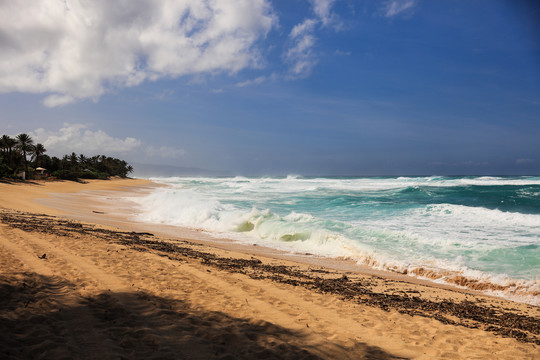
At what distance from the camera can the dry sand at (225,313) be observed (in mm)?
4160

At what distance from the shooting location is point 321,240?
1430cm

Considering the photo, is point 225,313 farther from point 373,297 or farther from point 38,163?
point 38,163

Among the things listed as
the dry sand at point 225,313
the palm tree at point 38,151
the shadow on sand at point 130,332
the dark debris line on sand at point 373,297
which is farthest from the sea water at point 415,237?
the palm tree at point 38,151

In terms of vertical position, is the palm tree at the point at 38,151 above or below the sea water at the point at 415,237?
above

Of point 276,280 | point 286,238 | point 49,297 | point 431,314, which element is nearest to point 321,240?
point 286,238

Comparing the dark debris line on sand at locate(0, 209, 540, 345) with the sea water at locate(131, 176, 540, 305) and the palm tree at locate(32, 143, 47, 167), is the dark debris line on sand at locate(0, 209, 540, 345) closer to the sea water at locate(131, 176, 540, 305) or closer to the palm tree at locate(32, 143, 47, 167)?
the sea water at locate(131, 176, 540, 305)

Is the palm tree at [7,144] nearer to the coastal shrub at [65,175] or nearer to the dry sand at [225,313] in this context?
the coastal shrub at [65,175]

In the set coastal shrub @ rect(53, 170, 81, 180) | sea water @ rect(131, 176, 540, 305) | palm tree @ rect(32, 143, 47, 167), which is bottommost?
sea water @ rect(131, 176, 540, 305)

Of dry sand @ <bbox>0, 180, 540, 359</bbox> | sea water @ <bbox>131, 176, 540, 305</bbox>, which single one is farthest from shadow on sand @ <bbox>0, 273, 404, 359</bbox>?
sea water @ <bbox>131, 176, 540, 305</bbox>

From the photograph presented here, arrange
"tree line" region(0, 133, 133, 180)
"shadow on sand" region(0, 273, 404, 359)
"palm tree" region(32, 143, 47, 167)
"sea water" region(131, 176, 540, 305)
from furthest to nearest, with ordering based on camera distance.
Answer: "palm tree" region(32, 143, 47, 167) → "tree line" region(0, 133, 133, 180) → "sea water" region(131, 176, 540, 305) → "shadow on sand" region(0, 273, 404, 359)

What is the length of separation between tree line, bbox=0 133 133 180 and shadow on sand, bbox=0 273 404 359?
2125 inches

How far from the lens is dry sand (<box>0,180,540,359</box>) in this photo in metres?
4.16

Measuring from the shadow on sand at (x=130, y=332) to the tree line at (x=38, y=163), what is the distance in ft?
177

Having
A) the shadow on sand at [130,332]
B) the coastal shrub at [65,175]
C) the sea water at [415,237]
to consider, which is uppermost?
the coastal shrub at [65,175]
